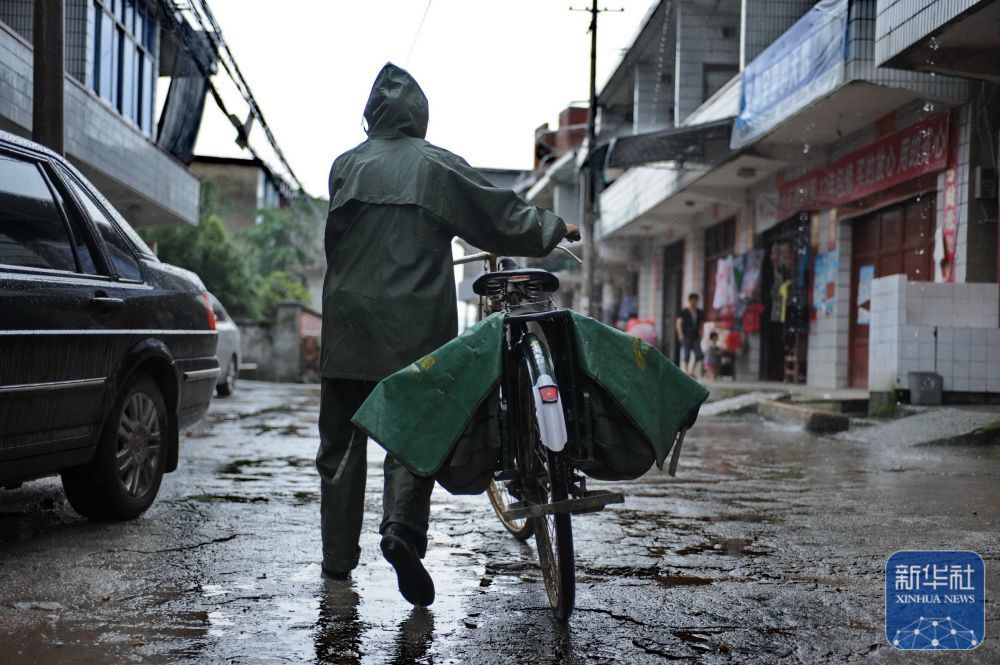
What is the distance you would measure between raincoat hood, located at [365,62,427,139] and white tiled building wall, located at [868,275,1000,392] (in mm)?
7618

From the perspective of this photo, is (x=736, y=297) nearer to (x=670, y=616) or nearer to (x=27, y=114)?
(x=27, y=114)

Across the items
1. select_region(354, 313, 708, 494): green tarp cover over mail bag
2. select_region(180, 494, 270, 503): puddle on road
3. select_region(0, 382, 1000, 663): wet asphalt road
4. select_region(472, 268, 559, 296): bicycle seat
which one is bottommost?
select_region(180, 494, 270, 503): puddle on road

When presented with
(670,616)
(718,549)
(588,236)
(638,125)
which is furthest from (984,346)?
(638,125)

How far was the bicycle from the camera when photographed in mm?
2748

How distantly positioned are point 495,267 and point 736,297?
52.2 feet

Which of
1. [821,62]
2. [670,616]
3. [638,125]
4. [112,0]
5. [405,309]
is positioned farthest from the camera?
[638,125]

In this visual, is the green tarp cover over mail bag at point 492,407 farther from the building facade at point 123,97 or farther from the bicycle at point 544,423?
the building facade at point 123,97

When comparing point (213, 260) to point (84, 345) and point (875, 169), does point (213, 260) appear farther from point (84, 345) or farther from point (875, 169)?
point (84, 345)

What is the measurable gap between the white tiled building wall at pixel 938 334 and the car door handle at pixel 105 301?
7.78 meters

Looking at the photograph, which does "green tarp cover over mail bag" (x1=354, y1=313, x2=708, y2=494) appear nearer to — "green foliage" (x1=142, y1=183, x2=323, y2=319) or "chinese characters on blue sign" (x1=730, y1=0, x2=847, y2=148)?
"chinese characters on blue sign" (x1=730, y1=0, x2=847, y2=148)

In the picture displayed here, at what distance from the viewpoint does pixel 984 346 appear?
9805 mm

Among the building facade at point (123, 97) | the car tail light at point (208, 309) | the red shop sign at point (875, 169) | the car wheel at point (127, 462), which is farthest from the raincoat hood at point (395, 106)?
the red shop sign at point (875, 169)

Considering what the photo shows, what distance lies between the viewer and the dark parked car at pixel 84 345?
382 centimetres

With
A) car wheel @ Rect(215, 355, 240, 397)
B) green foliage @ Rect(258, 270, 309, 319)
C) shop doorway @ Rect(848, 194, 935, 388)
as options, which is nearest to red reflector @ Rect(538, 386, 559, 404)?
shop doorway @ Rect(848, 194, 935, 388)
